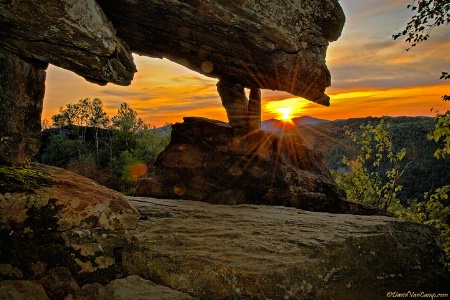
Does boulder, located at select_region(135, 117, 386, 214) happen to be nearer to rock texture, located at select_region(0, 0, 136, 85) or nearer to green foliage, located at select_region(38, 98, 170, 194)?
rock texture, located at select_region(0, 0, 136, 85)

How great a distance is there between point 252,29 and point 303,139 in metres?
6.52

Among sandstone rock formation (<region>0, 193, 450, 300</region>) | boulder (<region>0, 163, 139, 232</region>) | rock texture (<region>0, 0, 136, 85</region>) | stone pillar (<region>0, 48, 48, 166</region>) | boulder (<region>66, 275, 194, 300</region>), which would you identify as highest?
rock texture (<region>0, 0, 136, 85</region>)

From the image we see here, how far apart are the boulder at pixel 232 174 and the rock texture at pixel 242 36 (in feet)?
7.07

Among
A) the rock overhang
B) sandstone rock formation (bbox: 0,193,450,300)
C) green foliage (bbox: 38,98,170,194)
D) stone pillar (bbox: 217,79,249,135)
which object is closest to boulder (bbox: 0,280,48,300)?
sandstone rock formation (bbox: 0,193,450,300)

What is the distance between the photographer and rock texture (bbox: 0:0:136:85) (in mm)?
5427

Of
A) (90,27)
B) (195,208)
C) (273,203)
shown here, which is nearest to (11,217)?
(90,27)

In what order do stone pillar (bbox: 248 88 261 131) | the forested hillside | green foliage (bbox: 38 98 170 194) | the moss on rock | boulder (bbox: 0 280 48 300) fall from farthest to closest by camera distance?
the forested hillside → green foliage (bbox: 38 98 170 194) → stone pillar (bbox: 248 88 261 131) → the moss on rock → boulder (bbox: 0 280 48 300)

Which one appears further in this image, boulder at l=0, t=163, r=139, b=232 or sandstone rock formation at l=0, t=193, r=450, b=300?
boulder at l=0, t=163, r=139, b=232

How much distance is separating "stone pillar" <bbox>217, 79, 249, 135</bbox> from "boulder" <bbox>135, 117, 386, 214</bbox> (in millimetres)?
276

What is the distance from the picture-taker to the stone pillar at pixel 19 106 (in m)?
5.55

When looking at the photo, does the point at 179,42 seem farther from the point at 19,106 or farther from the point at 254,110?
the point at 254,110

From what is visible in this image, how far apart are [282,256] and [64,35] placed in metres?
5.53

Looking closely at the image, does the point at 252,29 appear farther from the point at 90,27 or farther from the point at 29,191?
the point at 29,191

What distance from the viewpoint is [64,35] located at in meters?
5.74
